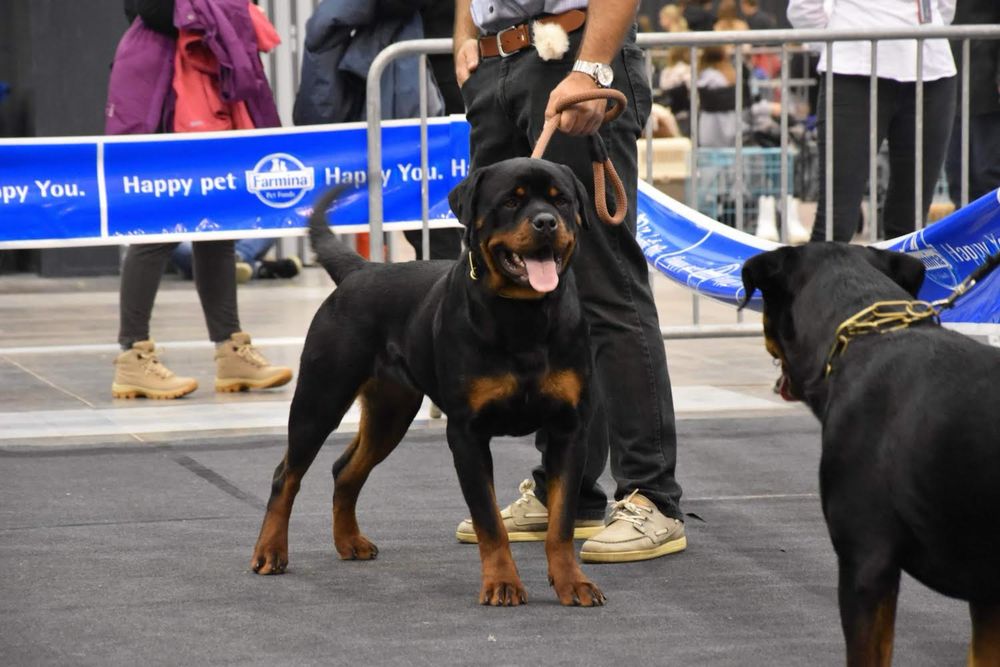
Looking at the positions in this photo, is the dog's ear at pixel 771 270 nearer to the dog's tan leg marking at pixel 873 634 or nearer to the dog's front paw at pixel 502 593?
the dog's tan leg marking at pixel 873 634

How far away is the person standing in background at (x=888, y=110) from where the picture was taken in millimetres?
6902

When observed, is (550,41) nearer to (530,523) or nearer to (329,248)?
(329,248)

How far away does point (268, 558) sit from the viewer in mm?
4168

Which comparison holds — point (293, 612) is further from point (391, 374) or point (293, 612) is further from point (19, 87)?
point (19, 87)

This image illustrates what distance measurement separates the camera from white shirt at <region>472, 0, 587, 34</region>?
14.1ft

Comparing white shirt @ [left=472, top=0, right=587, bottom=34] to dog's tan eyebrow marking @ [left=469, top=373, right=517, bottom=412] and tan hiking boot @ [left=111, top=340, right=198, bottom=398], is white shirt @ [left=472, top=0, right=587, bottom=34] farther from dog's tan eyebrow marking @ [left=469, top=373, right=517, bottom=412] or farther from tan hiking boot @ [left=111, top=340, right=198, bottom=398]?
tan hiking boot @ [left=111, top=340, right=198, bottom=398]

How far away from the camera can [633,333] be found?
439 centimetres

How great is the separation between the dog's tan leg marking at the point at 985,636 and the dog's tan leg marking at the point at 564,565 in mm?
1088

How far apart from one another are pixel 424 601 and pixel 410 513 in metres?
1.00

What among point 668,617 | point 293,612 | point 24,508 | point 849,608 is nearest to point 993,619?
point 849,608

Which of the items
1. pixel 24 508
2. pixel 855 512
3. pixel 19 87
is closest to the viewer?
pixel 855 512

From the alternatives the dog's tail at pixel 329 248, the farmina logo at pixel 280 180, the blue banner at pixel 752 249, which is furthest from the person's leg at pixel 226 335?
the dog's tail at pixel 329 248

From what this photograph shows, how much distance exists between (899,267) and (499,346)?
0.98m

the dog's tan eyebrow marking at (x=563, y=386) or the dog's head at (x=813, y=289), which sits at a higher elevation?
the dog's head at (x=813, y=289)
